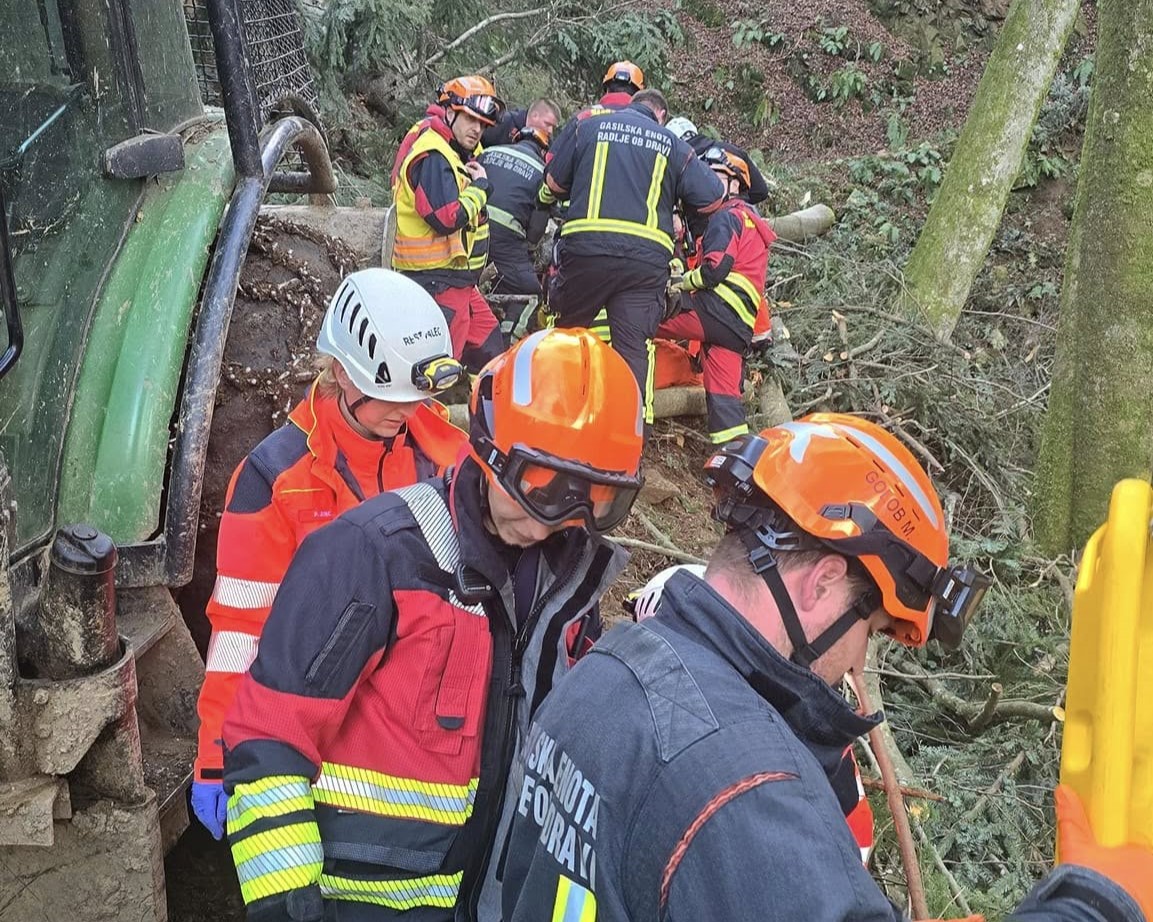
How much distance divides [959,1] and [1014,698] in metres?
13.4

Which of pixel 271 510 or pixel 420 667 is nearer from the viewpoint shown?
pixel 420 667

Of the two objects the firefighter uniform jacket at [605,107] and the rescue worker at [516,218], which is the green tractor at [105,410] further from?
the rescue worker at [516,218]

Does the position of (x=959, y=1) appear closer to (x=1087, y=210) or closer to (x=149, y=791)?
(x=1087, y=210)

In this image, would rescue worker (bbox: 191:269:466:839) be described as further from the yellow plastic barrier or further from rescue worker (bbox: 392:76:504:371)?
rescue worker (bbox: 392:76:504:371)

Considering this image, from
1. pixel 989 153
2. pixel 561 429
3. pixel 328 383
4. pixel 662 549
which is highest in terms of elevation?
pixel 561 429

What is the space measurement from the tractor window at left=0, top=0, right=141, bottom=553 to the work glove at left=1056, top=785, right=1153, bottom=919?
83.7 inches

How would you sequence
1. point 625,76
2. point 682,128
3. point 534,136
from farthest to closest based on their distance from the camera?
1. point 534,136
2. point 682,128
3. point 625,76

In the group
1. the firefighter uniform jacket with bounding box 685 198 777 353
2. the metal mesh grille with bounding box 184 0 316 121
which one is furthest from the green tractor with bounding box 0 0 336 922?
the firefighter uniform jacket with bounding box 685 198 777 353

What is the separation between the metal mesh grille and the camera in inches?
148

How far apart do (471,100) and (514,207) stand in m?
1.13

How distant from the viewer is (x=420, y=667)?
2.07 meters

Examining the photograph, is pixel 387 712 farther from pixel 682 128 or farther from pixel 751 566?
pixel 682 128

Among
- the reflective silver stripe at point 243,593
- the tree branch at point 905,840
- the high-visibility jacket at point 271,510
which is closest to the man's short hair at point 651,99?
the high-visibility jacket at point 271,510

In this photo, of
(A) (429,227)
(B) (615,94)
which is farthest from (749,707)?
(B) (615,94)
